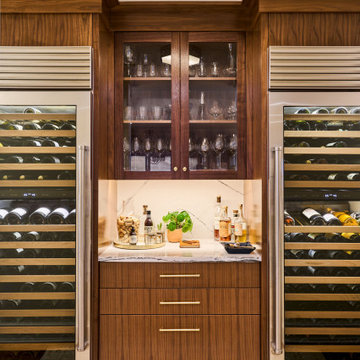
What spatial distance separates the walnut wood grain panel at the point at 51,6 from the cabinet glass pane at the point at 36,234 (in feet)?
1.90

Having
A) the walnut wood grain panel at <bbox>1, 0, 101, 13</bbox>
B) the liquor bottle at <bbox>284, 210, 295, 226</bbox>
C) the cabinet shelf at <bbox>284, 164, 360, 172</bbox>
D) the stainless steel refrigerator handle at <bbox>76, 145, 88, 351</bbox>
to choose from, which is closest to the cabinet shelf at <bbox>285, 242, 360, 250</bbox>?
the liquor bottle at <bbox>284, 210, 295, 226</bbox>

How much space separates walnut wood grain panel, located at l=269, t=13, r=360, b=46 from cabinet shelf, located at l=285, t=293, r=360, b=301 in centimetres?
152

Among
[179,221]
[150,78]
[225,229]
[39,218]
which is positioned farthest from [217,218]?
[39,218]

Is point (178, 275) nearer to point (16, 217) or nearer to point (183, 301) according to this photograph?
point (183, 301)

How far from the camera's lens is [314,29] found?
2.00m

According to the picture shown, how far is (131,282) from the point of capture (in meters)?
1.99

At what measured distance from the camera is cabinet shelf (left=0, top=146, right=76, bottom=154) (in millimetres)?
1961

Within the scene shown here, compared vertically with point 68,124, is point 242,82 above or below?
above

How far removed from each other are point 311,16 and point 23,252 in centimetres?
225

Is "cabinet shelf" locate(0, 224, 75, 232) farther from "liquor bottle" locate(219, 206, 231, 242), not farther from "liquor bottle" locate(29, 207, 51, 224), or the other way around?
"liquor bottle" locate(219, 206, 231, 242)

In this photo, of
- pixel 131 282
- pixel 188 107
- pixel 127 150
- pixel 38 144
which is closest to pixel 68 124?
pixel 38 144

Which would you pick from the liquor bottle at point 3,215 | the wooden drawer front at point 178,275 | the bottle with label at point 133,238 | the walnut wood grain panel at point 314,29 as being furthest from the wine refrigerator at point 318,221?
the liquor bottle at point 3,215

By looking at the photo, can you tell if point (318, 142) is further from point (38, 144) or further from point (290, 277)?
point (38, 144)

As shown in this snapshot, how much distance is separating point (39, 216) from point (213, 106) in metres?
1.35
